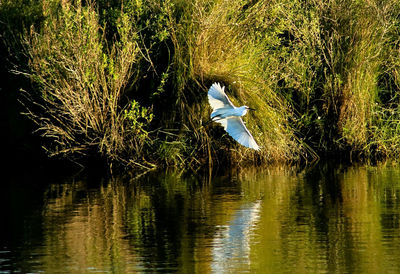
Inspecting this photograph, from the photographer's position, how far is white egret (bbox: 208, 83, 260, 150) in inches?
542

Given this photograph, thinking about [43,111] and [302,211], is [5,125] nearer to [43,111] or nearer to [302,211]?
[43,111]

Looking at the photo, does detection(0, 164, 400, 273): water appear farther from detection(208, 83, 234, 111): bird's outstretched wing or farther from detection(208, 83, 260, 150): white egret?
detection(208, 83, 234, 111): bird's outstretched wing

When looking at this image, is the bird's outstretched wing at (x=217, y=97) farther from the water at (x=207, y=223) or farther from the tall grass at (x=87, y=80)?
the tall grass at (x=87, y=80)

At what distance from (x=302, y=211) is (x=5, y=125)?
8240 mm

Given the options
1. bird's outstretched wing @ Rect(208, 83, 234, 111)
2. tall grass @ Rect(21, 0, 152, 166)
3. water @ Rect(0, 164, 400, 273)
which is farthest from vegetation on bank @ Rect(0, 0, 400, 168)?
bird's outstretched wing @ Rect(208, 83, 234, 111)

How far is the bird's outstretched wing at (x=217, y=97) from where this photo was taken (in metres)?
14.1

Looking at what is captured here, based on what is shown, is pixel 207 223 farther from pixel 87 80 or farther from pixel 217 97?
pixel 87 80

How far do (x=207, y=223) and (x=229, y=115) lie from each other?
3561mm

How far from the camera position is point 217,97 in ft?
46.4

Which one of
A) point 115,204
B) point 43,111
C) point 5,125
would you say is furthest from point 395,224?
point 5,125

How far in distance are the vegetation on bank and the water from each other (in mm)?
889

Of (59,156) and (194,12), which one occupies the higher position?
(194,12)

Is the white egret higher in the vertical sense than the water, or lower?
higher

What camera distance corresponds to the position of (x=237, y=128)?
14.0 m
